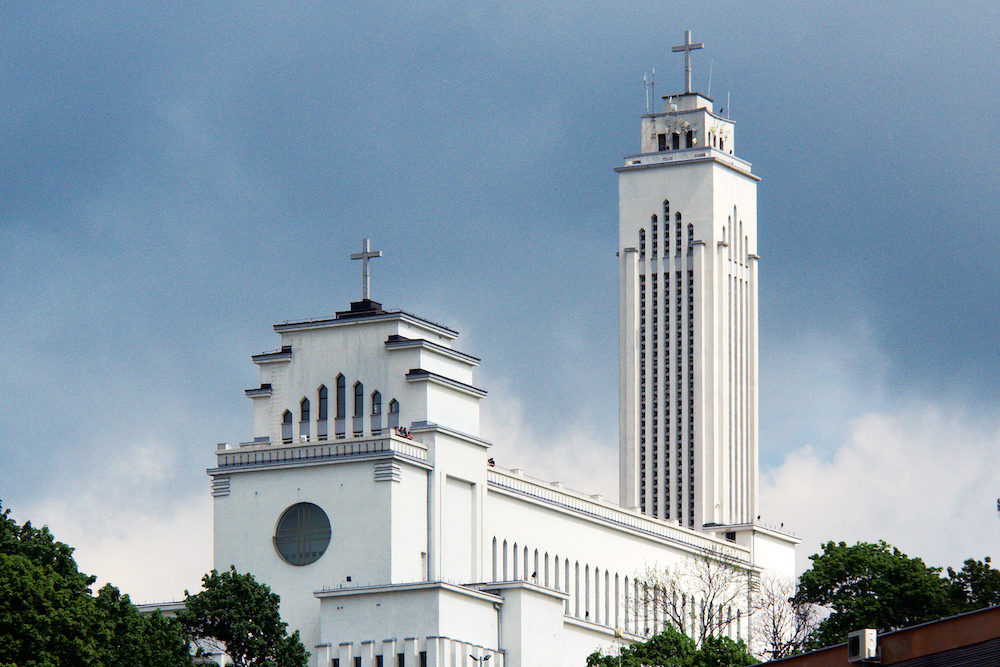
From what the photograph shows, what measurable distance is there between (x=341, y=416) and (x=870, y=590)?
26781 millimetres

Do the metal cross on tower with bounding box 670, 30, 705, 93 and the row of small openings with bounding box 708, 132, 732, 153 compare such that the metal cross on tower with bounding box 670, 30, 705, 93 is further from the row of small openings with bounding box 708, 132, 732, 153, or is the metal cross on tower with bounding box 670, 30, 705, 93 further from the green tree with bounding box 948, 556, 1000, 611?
the green tree with bounding box 948, 556, 1000, 611

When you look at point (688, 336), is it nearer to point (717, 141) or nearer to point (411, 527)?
point (717, 141)

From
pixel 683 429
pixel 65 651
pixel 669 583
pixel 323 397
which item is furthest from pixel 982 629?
pixel 683 429

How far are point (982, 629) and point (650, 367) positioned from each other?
10614cm

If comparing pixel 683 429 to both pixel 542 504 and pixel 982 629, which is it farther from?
pixel 982 629

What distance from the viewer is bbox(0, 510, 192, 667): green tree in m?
94.9

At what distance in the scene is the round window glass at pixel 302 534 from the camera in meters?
121

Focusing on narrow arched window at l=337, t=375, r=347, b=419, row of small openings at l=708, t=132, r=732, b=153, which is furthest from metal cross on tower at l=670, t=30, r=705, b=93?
narrow arched window at l=337, t=375, r=347, b=419

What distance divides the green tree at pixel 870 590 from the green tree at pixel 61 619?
31.2 meters

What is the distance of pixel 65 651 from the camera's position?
95.9m

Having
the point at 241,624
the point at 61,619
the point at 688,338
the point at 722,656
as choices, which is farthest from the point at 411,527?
the point at 688,338

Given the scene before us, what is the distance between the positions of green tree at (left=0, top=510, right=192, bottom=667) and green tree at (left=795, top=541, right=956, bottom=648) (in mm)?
31207

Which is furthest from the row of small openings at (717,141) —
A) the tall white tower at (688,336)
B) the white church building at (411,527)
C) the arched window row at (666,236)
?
the white church building at (411,527)

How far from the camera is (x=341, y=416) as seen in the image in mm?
126062
